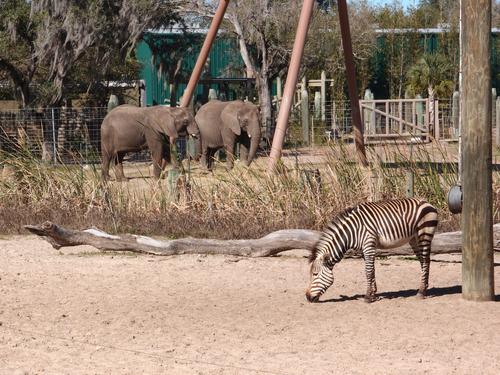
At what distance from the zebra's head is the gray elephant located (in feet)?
44.5

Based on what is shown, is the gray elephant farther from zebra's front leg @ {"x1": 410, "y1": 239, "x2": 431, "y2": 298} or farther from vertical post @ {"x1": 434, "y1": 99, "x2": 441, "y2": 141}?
zebra's front leg @ {"x1": 410, "y1": 239, "x2": 431, "y2": 298}

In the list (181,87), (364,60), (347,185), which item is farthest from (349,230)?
(364,60)

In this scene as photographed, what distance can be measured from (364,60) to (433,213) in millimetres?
32975

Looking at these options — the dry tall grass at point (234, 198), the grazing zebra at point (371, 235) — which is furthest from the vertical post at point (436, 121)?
the grazing zebra at point (371, 235)

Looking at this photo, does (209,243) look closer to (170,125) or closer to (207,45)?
(207,45)

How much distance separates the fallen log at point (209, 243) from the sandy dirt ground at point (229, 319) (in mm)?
125

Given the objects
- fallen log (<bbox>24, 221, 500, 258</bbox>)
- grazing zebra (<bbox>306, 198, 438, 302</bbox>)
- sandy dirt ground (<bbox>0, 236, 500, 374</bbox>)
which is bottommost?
sandy dirt ground (<bbox>0, 236, 500, 374</bbox>)

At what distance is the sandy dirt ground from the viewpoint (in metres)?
7.63

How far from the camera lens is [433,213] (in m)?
9.95

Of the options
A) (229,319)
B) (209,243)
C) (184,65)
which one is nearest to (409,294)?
(229,319)

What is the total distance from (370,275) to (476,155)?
1378 mm

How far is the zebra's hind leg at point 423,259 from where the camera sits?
9.71 m

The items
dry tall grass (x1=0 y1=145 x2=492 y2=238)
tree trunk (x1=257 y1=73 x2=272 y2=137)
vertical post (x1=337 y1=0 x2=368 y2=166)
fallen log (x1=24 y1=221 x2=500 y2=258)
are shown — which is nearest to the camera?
Result: fallen log (x1=24 y1=221 x2=500 y2=258)

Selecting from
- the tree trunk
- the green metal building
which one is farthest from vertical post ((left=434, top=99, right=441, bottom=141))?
the green metal building
